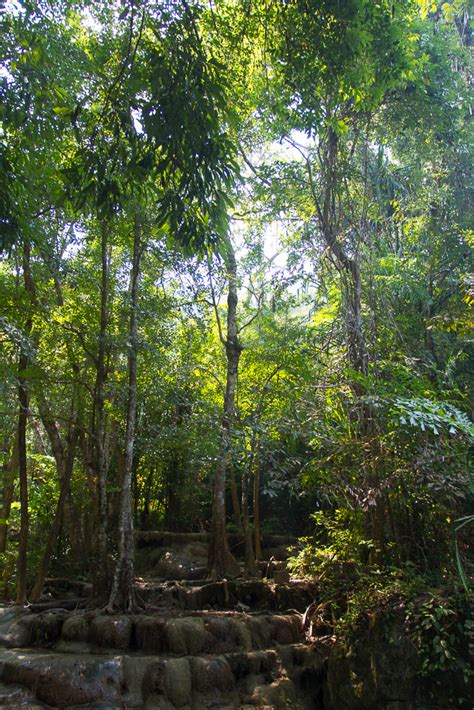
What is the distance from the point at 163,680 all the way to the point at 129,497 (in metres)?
3.02

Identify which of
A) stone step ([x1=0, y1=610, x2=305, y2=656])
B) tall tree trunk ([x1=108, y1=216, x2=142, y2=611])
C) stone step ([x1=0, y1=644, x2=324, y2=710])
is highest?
tall tree trunk ([x1=108, y1=216, x2=142, y2=611])

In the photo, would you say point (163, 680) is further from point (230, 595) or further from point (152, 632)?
point (230, 595)

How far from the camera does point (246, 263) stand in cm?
1284

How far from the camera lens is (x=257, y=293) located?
13.3 metres

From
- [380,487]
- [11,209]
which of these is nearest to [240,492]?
[380,487]

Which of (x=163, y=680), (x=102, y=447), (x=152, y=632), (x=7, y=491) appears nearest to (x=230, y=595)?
(x=152, y=632)

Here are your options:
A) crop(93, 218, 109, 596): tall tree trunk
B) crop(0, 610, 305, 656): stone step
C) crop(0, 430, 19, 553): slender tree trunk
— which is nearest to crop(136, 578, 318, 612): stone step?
crop(0, 610, 305, 656): stone step

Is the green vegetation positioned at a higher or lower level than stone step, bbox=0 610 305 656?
higher

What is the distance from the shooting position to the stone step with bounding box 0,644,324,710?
6441mm

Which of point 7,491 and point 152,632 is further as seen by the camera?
point 7,491

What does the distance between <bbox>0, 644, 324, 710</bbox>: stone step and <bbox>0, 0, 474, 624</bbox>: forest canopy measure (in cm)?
143

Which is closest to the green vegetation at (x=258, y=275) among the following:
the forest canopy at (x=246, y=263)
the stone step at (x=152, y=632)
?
the forest canopy at (x=246, y=263)

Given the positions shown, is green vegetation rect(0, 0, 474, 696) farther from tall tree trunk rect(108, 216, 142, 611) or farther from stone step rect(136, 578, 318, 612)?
stone step rect(136, 578, 318, 612)

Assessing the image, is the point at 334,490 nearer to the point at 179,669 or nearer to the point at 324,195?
the point at 179,669
